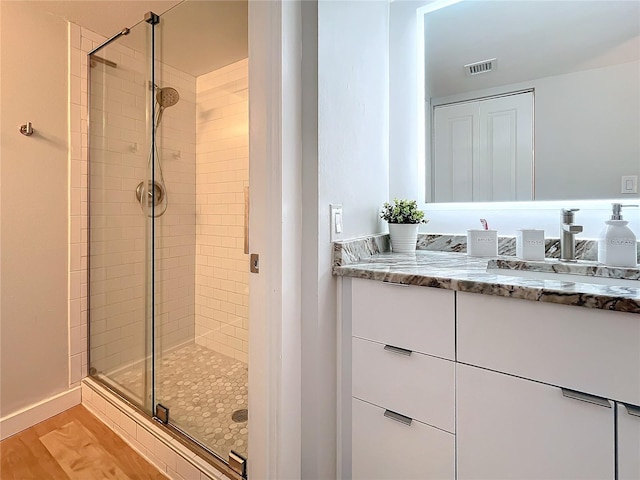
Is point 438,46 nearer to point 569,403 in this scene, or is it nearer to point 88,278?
point 569,403

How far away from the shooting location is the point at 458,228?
1526 millimetres

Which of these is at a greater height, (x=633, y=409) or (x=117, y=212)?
(x=117, y=212)

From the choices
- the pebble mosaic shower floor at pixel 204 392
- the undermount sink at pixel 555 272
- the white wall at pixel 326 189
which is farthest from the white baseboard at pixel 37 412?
the undermount sink at pixel 555 272

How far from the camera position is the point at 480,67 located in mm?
1484

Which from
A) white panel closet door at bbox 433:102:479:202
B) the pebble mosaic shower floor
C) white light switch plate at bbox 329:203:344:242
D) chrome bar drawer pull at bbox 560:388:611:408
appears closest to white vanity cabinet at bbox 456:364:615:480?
chrome bar drawer pull at bbox 560:388:611:408

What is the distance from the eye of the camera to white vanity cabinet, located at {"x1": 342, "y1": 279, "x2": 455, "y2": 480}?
904 millimetres

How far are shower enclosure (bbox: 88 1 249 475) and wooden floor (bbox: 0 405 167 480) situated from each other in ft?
0.65

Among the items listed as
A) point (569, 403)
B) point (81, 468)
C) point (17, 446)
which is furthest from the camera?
point (17, 446)

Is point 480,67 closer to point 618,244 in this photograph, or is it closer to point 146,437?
point 618,244

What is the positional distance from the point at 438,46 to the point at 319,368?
1616mm

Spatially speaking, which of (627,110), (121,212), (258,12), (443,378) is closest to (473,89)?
(627,110)

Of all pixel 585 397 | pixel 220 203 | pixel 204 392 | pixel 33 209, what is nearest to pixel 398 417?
pixel 585 397

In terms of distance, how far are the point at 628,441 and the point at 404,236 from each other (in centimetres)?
93

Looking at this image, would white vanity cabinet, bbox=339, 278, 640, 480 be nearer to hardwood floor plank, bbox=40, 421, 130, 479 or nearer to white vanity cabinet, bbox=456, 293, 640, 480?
white vanity cabinet, bbox=456, 293, 640, 480
